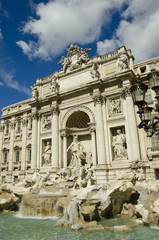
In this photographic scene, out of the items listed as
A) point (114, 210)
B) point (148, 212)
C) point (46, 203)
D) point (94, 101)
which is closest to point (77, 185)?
point (46, 203)

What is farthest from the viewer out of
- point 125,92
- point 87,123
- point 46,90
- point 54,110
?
point 46,90

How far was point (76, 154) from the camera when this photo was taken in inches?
770

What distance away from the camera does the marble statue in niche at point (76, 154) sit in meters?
19.3

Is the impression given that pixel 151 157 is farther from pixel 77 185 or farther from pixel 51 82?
pixel 51 82

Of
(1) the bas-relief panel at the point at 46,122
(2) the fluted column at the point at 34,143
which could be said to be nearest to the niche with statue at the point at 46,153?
(2) the fluted column at the point at 34,143

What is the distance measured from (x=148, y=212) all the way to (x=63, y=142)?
40.9ft

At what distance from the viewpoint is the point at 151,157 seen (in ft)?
53.4

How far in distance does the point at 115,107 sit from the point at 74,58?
26.9 ft

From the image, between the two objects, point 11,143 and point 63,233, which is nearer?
point 63,233

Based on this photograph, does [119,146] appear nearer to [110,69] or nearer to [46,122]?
[110,69]

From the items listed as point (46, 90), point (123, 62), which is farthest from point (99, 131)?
point (46, 90)

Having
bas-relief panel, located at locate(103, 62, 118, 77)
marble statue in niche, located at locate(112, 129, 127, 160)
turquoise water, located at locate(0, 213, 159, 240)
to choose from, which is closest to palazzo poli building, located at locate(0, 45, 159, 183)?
marble statue in niche, located at locate(112, 129, 127, 160)

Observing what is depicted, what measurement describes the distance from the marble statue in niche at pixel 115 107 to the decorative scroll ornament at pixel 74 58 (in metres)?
6.07

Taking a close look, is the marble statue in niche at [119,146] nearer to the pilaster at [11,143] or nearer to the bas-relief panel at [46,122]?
the bas-relief panel at [46,122]
